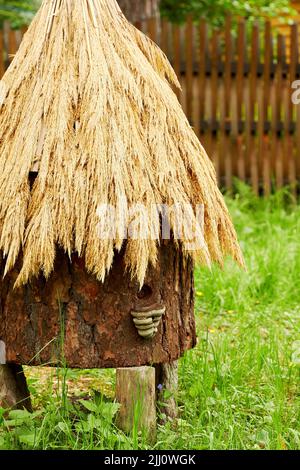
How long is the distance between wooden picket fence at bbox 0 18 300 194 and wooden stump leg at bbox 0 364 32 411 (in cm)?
488

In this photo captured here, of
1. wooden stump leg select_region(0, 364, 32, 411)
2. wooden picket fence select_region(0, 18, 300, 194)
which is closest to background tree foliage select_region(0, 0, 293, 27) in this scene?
wooden picket fence select_region(0, 18, 300, 194)

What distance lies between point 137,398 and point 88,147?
1.05 m

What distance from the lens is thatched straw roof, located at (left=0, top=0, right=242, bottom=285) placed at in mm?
3154

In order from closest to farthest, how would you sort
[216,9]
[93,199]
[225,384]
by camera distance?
[93,199], [225,384], [216,9]

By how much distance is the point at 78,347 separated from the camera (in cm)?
331

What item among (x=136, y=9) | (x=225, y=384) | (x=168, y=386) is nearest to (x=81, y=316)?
(x=168, y=386)

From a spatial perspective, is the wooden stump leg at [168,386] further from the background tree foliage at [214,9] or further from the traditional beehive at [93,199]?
the background tree foliage at [214,9]

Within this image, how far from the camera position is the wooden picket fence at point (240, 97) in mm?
8203

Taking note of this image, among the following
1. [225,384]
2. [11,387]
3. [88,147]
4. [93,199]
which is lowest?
[225,384]

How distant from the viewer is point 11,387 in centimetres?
368

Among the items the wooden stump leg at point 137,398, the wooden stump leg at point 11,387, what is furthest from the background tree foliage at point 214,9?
the wooden stump leg at point 137,398

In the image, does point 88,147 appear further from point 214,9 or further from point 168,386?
point 214,9

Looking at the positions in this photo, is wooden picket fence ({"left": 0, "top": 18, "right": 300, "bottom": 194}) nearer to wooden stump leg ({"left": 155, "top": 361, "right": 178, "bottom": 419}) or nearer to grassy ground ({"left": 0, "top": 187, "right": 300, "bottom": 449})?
grassy ground ({"left": 0, "top": 187, "right": 300, "bottom": 449})
